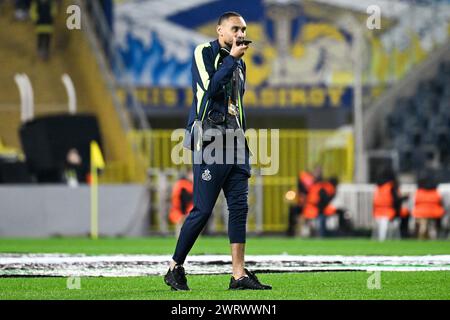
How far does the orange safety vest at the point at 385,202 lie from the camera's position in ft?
83.5

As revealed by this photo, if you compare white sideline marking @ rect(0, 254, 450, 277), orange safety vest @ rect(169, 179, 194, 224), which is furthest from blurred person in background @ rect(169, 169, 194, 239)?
white sideline marking @ rect(0, 254, 450, 277)

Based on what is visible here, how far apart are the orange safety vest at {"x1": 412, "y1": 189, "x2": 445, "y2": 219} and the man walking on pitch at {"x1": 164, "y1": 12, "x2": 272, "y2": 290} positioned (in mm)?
16198

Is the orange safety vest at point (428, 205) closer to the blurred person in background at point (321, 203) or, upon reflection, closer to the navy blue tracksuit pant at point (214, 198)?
the blurred person in background at point (321, 203)

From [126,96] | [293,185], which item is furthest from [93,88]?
[293,185]

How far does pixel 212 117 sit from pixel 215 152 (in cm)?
27

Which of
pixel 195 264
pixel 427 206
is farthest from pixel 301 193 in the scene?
pixel 195 264

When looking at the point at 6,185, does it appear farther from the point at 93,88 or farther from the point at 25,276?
the point at 25,276

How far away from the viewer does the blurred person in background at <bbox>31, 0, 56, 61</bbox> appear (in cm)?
3144

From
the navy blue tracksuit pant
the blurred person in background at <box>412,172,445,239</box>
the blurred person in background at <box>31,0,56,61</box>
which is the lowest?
the blurred person in background at <box>412,172,445,239</box>

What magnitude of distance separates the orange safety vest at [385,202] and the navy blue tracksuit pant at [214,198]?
15749 millimetres

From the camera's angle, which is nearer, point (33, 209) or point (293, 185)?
point (33, 209)

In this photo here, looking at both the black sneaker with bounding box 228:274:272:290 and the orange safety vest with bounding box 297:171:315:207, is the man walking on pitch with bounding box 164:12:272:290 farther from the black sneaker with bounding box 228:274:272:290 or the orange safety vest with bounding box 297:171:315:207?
the orange safety vest with bounding box 297:171:315:207

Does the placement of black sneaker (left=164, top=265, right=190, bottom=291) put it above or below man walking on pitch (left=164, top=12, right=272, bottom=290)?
below
